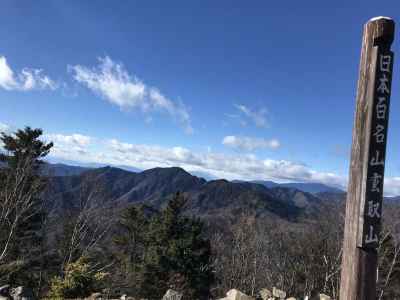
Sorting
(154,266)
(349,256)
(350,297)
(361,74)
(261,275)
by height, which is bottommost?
(261,275)

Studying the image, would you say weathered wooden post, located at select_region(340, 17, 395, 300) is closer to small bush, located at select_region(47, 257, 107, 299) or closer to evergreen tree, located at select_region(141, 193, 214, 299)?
small bush, located at select_region(47, 257, 107, 299)

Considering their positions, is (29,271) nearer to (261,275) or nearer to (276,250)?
(261,275)

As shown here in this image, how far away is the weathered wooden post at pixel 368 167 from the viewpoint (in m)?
3.05

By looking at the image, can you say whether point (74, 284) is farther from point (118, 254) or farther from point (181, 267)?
point (118, 254)

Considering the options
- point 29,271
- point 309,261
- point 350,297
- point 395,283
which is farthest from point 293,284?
point 350,297

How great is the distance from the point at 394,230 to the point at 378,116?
18343 mm

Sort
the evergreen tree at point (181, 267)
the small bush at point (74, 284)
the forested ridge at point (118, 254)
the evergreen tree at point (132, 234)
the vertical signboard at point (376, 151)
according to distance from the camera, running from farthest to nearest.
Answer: the evergreen tree at point (132, 234)
the evergreen tree at point (181, 267)
the forested ridge at point (118, 254)
the small bush at point (74, 284)
the vertical signboard at point (376, 151)

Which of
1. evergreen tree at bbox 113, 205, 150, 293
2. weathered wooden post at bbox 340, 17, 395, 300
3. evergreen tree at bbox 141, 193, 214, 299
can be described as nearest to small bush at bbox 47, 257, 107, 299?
evergreen tree at bbox 141, 193, 214, 299

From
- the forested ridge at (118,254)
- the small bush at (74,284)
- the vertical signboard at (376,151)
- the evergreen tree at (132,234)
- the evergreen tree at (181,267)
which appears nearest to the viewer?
the vertical signboard at (376,151)

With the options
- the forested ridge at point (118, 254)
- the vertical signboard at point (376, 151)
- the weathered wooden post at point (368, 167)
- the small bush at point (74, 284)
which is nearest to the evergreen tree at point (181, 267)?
the forested ridge at point (118, 254)

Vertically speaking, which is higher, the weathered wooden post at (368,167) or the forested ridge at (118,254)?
the weathered wooden post at (368,167)

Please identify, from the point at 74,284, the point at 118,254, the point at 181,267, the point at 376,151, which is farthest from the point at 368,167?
the point at 118,254

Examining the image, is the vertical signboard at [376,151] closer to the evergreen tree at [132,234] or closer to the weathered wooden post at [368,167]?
the weathered wooden post at [368,167]

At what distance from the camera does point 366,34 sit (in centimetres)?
330
